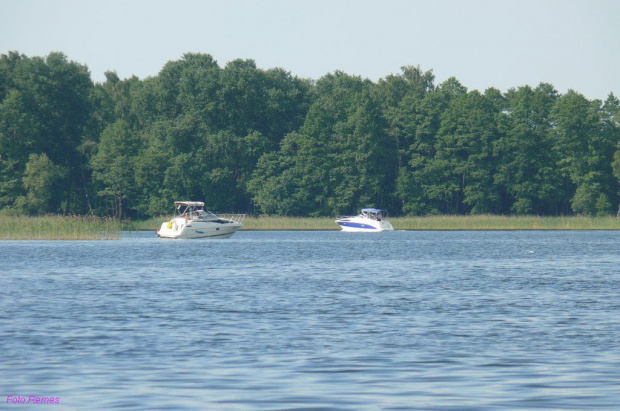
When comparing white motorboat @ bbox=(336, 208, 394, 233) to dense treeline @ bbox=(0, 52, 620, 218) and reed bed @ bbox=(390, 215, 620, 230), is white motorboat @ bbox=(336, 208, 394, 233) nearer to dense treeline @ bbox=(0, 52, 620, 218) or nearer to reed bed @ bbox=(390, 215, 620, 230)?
Result: reed bed @ bbox=(390, 215, 620, 230)

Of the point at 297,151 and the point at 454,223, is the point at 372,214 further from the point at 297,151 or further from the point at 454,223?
the point at 297,151

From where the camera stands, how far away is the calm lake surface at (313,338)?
1652 cm

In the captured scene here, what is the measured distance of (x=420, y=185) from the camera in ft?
429

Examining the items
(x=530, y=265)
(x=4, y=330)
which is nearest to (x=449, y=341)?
(x=4, y=330)

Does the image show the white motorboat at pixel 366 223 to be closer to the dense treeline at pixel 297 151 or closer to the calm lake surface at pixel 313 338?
the dense treeline at pixel 297 151

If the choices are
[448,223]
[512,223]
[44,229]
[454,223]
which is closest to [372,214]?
[448,223]

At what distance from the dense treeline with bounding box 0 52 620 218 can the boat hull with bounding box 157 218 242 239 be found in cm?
3288

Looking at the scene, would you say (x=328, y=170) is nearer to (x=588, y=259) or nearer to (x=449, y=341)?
(x=588, y=259)

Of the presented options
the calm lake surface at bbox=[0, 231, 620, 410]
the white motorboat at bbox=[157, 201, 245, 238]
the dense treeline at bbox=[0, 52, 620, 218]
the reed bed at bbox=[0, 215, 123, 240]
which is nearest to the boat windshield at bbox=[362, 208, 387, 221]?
the dense treeline at bbox=[0, 52, 620, 218]

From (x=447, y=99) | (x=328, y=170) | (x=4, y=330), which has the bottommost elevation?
(x=4, y=330)

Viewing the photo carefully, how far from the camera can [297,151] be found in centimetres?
13162

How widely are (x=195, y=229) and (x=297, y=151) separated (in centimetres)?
4121

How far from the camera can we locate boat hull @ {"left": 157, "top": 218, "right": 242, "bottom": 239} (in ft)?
302

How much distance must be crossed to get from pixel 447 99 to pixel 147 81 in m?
45.7
